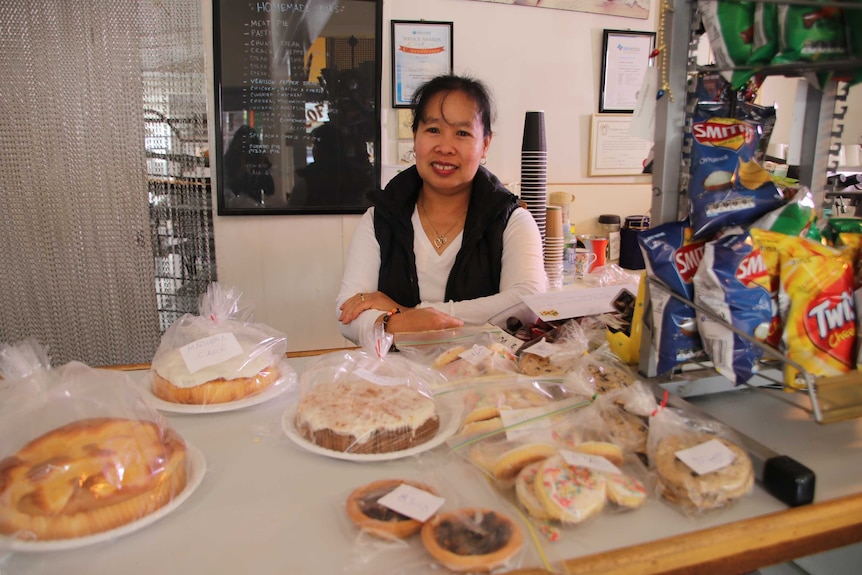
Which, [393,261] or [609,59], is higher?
[609,59]

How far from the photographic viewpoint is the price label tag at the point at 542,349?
1.02 metres

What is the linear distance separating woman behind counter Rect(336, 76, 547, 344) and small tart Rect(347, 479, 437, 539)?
0.99 meters

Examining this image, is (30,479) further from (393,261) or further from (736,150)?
(393,261)

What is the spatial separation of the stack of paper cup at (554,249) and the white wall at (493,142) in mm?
429

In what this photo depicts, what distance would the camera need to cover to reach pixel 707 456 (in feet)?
2.32

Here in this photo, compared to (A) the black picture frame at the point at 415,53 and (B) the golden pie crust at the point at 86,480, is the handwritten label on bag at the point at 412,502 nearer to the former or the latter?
(B) the golden pie crust at the point at 86,480

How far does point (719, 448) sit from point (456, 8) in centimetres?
231

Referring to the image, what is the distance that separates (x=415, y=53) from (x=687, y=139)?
1.86 meters

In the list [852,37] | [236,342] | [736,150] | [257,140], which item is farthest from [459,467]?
[257,140]

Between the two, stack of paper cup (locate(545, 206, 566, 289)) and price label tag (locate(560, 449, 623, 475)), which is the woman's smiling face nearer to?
stack of paper cup (locate(545, 206, 566, 289))

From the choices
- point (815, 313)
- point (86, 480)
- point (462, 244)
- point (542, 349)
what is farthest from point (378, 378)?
point (462, 244)

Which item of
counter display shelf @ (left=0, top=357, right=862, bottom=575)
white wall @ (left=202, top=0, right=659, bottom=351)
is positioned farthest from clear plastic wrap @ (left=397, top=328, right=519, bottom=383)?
white wall @ (left=202, top=0, right=659, bottom=351)

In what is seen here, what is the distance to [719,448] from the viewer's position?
721mm

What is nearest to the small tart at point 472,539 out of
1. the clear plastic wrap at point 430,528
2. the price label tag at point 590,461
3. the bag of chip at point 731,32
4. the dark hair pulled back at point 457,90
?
the clear plastic wrap at point 430,528
